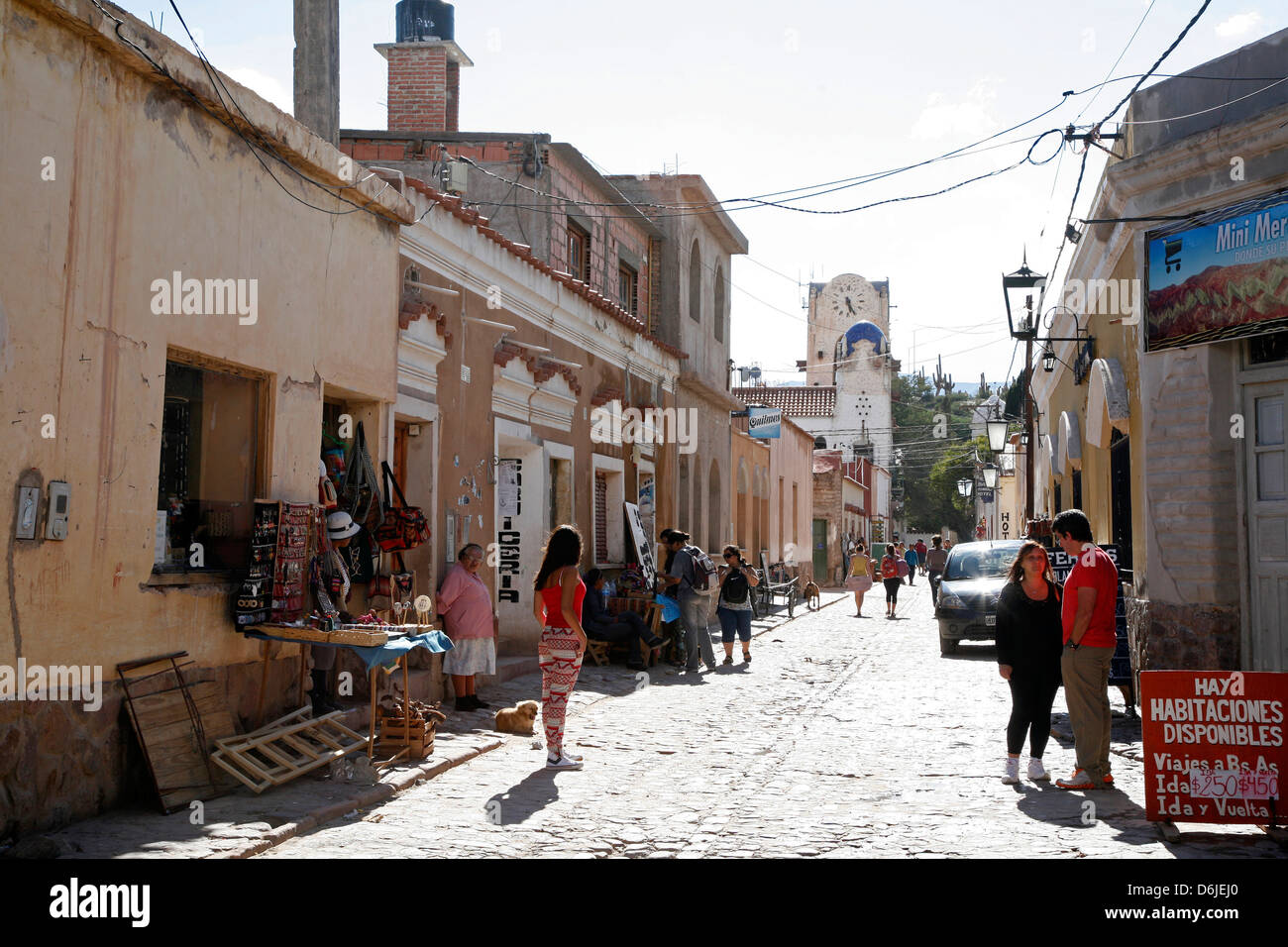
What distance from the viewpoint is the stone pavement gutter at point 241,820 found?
225 inches

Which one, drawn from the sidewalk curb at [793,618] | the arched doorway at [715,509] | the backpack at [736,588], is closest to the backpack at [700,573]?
the backpack at [736,588]

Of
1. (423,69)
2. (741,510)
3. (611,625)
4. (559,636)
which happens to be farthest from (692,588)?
(741,510)

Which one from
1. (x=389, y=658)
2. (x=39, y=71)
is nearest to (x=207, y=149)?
(x=39, y=71)

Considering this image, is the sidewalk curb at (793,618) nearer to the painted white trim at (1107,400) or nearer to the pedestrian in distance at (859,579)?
the pedestrian in distance at (859,579)

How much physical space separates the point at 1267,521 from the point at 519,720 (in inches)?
243

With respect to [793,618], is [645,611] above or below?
above

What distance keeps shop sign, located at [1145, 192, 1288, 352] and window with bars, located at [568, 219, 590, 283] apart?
9.31m

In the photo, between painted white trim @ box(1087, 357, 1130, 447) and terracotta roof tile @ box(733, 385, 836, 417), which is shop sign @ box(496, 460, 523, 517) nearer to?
painted white trim @ box(1087, 357, 1130, 447)

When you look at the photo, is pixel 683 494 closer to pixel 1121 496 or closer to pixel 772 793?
pixel 1121 496

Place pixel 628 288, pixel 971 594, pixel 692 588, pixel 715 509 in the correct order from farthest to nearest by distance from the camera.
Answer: pixel 715 509, pixel 628 288, pixel 971 594, pixel 692 588

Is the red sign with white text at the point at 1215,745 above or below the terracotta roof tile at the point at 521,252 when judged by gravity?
below

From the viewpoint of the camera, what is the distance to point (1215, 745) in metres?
6.26

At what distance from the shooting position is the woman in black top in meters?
7.94

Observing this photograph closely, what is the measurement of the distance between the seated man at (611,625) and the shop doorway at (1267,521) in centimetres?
707
